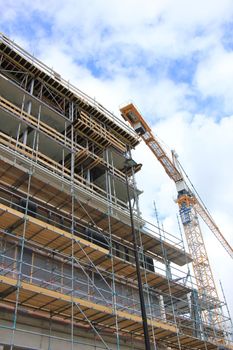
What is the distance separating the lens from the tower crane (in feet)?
170

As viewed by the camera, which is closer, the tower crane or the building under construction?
the building under construction

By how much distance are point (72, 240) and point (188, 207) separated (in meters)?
46.1

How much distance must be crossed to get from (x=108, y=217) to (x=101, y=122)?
929cm

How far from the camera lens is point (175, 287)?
2022 cm

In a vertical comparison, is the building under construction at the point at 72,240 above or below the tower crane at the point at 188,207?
below

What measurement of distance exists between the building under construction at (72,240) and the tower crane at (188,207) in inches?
1061

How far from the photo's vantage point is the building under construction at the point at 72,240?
1377cm

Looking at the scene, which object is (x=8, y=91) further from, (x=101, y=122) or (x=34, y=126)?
(x=101, y=122)

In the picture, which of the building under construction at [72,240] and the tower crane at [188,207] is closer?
the building under construction at [72,240]

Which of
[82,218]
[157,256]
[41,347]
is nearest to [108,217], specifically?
[82,218]

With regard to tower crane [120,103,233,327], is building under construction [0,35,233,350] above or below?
below

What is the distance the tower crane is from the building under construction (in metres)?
26.9

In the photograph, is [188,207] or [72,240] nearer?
[72,240]

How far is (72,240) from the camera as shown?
15.1 m
